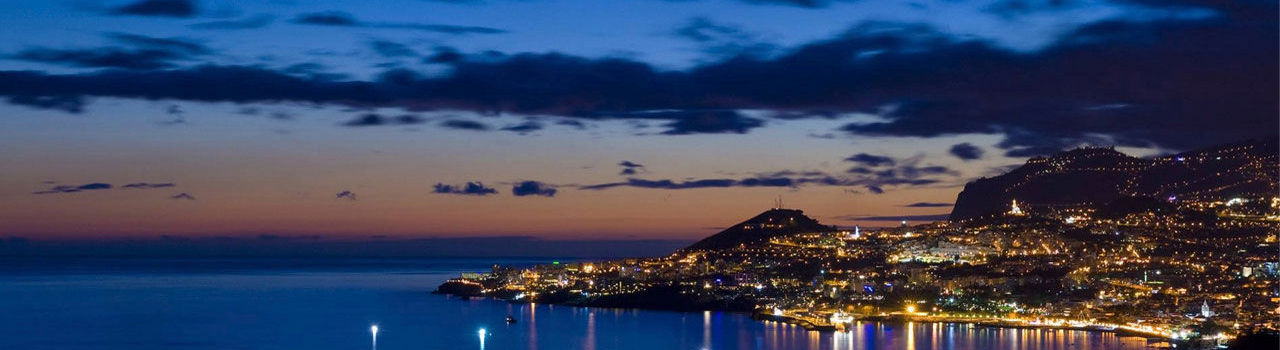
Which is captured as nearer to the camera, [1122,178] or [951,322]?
[951,322]

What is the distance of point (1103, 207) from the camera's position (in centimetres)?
7538

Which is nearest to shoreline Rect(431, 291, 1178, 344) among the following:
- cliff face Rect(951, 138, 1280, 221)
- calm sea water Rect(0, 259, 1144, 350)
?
calm sea water Rect(0, 259, 1144, 350)

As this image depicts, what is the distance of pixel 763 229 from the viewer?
290 feet

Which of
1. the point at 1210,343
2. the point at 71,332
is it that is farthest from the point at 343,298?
the point at 1210,343

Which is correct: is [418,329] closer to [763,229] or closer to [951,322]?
[951,322]

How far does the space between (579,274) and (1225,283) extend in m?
36.5

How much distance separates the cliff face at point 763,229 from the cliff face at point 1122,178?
10769 mm

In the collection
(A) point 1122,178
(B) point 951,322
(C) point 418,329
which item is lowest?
(C) point 418,329

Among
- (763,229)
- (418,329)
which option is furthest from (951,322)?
(763,229)

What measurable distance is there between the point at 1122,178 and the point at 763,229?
72.5ft

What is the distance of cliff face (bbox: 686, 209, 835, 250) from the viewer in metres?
86.7

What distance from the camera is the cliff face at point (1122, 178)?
73562mm

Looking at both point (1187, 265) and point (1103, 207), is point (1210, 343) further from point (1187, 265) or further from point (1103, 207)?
point (1103, 207)

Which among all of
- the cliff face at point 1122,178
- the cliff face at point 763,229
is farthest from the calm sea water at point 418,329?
the cliff face at point 1122,178
